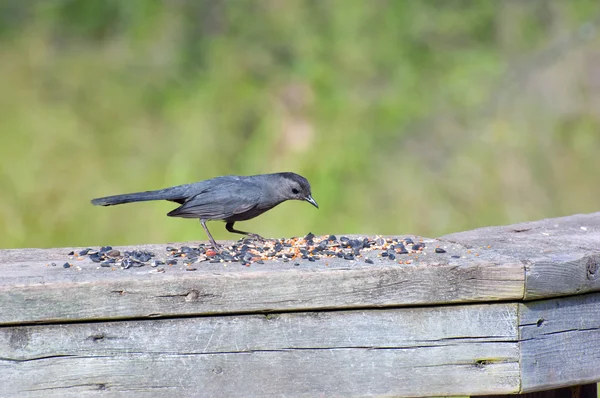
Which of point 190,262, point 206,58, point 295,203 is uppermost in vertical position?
point 206,58

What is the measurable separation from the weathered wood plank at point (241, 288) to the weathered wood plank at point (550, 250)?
4.1 inches

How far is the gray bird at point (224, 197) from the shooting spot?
4051mm

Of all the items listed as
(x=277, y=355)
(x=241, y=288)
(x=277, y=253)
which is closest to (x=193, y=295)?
(x=241, y=288)

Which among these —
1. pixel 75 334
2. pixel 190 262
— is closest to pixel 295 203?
pixel 190 262

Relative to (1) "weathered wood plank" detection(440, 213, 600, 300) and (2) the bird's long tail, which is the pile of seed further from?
(2) the bird's long tail

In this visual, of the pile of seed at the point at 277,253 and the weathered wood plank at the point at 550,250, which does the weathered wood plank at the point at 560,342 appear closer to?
the weathered wood plank at the point at 550,250

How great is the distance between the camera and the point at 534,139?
27.0 feet

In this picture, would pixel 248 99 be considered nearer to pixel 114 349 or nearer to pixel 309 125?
pixel 309 125

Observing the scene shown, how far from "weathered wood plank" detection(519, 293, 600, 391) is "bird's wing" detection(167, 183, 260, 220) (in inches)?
64.8

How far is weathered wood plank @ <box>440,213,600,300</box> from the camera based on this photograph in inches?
115

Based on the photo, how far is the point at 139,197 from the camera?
4.03m

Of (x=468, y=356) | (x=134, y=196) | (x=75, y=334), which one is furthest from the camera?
(x=134, y=196)

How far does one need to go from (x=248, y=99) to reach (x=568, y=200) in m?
3.27

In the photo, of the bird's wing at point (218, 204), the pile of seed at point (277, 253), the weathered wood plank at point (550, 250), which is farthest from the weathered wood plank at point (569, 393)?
the bird's wing at point (218, 204)
